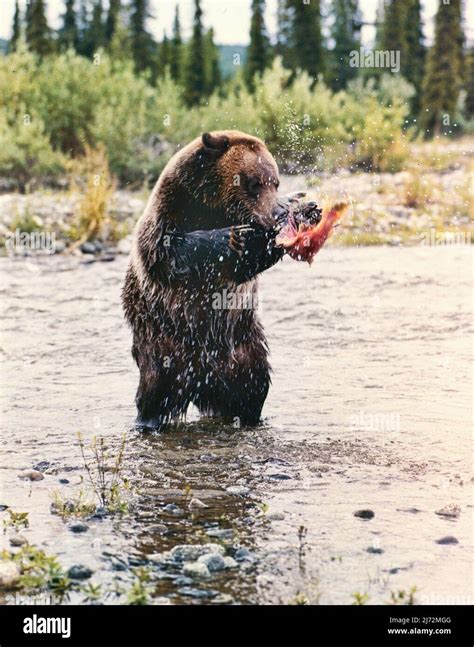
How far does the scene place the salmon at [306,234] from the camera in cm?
547

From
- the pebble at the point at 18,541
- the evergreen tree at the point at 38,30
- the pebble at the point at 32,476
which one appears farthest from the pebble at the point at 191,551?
the evergreen tree at the point at 38,30

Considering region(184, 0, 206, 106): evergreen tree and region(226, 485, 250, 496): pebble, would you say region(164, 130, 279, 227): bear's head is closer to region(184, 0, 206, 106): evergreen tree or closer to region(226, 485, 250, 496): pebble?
region(226, 485, 250, 496): pebble

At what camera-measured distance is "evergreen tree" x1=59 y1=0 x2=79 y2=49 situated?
32281 millimetres

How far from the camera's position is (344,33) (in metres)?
33.7

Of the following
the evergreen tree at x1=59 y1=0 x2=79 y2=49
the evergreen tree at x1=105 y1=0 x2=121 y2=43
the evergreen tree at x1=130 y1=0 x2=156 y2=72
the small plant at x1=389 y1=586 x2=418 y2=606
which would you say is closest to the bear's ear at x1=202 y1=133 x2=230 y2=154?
the small plant at x1=389 y1=586 x2=418 y2=606

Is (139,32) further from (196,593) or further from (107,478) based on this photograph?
(196,593)

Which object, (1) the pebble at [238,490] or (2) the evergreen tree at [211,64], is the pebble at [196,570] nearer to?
(1) the pebble at [238,490]

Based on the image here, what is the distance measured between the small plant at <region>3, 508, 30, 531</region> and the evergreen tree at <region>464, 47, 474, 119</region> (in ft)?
93.1

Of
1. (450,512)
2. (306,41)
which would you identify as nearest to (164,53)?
(306,41)

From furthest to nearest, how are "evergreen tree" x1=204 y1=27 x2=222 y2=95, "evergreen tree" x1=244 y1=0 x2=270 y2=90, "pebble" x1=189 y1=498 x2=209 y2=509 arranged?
"evergreen tree" x1=204 y1=27 x2=222 y2=95 < "evergreen tree" x1=244 y1=0 x2=270 y2=90 < "pebble" x1=189 y1=498 x2=209 y2=509

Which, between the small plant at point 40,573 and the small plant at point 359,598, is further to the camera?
the small plant at point 40,573

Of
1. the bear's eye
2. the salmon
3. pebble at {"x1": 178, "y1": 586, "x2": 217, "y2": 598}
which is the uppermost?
the bear's eye

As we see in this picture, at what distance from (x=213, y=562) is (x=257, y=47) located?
84.4 ft

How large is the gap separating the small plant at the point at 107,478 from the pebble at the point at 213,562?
0.70 meters
